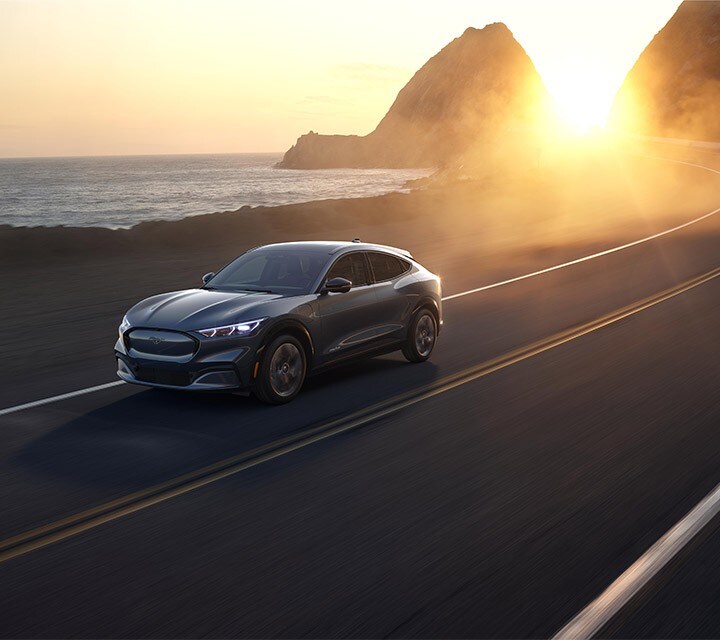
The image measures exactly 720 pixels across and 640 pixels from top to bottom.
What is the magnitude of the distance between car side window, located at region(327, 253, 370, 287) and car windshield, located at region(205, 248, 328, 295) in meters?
0.16

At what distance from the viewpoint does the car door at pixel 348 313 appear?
9.59 metres

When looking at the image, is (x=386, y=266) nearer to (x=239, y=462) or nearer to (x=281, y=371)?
(x=281, y=371)

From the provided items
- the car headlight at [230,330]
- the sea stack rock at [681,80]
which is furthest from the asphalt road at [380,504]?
the sea stack rock at [681,80]

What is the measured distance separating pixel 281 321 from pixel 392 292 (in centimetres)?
201

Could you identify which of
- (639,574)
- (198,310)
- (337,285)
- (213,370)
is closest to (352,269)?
(337,285)

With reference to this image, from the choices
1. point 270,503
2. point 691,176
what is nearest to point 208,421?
point 270,503

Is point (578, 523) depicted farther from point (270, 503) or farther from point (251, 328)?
point (251, 328)

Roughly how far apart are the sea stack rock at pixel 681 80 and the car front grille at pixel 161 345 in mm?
106126

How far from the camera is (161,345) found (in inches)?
347

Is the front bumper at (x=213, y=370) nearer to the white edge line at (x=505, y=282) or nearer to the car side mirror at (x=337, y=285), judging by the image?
the car side mirror at (x=337, y=285)

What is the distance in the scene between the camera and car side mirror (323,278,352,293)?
9523 mm

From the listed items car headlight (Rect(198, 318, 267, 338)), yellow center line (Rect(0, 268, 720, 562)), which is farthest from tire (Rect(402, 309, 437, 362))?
car headlight (Rect(198, 318, 267, 338))

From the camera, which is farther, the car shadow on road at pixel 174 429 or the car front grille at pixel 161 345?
the car front grille at pixel 161 345

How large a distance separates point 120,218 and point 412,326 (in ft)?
196
